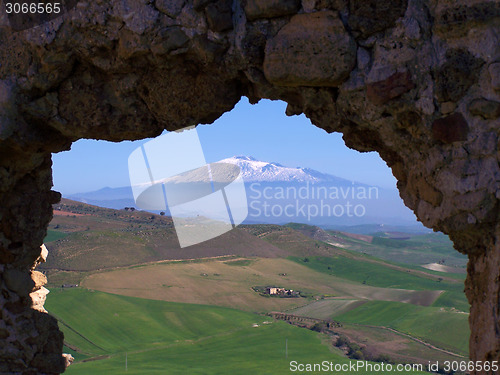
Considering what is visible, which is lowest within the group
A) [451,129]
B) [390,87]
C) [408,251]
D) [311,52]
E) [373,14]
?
[408,251]

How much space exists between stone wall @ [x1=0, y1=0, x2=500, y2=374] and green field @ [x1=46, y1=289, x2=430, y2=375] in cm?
1978

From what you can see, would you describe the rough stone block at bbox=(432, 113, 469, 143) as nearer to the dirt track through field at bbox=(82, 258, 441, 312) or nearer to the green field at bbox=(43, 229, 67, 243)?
the dirt track through field at bbox=(82, 258, 441, 312)

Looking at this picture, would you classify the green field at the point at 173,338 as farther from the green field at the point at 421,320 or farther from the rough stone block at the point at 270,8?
the rough stone block at the point at 270,8

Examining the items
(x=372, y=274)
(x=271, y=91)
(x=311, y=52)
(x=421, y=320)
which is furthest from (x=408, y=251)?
(x=311, y=52)

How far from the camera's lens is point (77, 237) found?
44.1 meters

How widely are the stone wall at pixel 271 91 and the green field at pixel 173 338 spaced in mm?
19785

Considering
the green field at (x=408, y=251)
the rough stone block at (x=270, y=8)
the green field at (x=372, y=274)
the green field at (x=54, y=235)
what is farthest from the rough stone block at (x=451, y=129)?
the green field at (x=408, y=251)

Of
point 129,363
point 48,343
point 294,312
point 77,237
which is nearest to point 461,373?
point 294,312

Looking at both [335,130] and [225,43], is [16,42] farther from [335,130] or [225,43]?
[335,130]

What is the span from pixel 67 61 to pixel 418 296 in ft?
139

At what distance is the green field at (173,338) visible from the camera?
2527 centimetres

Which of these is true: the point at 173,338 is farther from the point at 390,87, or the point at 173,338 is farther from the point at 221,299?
the point at 390,87

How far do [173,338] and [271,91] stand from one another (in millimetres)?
29144

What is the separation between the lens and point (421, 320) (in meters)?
34.4
